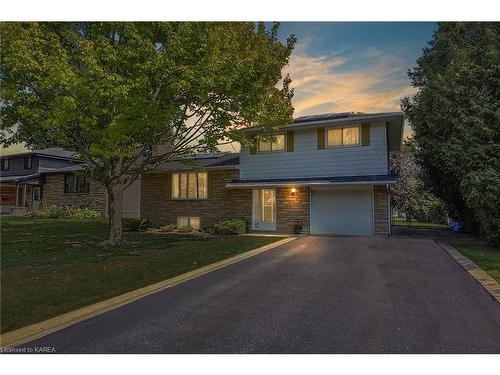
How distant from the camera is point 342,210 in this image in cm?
1744

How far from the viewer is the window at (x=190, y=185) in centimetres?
2027

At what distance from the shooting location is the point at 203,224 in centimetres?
1997

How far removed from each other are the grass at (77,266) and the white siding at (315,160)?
529cm

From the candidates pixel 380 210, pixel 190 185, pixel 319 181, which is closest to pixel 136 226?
pixel 190 185

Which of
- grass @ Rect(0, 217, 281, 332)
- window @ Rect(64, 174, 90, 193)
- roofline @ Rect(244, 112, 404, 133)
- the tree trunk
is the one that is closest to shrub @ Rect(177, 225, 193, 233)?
grass @ Rect(0, 217, 281, 332)

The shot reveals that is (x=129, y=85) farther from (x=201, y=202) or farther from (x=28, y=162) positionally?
(x=28, y=162)

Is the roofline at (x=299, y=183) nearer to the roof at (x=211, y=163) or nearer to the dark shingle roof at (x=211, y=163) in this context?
the roof at (x=211, y=163)

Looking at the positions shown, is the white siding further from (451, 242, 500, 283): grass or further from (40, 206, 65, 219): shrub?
(40, 206, 65, 219): shrub

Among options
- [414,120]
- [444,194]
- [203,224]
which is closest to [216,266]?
[203,224]

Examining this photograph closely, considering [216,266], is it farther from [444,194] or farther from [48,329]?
[444,194]

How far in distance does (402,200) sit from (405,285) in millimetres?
28568

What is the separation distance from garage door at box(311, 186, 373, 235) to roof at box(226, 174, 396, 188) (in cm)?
94

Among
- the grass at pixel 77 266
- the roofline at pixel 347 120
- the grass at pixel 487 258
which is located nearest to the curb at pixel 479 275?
the grass at pixel 487 258
